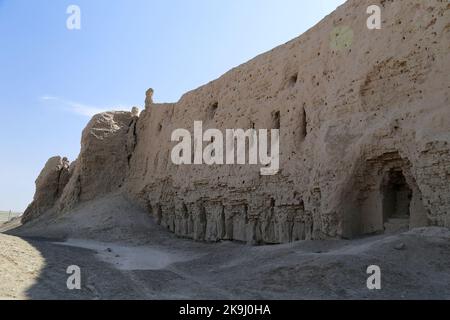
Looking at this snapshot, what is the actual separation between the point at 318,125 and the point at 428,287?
6697mm

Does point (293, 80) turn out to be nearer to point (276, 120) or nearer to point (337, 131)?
point (276, 120)

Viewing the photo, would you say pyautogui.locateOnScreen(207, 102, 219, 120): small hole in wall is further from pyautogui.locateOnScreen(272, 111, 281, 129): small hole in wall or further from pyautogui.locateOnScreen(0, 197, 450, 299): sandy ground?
pyautogui.locateOnScreen(0, 197, 450, 299): sandy ground

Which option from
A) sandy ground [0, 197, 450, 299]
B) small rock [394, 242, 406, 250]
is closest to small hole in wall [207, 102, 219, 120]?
sandy ground [0, 197, 450, 299]

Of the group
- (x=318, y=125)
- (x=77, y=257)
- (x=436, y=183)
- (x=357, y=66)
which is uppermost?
(x=357, y=66)

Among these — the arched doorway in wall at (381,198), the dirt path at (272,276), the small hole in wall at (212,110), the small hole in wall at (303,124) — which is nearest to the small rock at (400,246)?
the dirt path at (272,276)

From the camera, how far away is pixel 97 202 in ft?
73.3

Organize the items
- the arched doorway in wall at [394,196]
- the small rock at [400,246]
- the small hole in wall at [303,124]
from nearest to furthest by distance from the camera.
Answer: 1. the small rock at [400,246]
2. the arched doorway in wall at [394,196]
3. the small hole in wall at [303,124]

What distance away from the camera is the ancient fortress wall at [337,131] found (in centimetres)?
939

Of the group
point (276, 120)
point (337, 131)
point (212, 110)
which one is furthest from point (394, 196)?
point (212, 110)

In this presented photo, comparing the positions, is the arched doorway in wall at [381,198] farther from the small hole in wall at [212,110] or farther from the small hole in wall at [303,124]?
the small hole in wall at [212,110]

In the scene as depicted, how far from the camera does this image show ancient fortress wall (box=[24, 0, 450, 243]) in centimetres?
939
